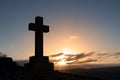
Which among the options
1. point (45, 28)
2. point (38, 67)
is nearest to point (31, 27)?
point (45, 28)

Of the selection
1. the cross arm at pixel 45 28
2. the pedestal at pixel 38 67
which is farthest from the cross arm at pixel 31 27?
the pedestal at pixel 38 67

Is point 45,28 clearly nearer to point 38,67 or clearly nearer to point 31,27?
point 31,27

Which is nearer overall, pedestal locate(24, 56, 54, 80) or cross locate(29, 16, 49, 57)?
pedestal locate(24, 56, 54, 80)

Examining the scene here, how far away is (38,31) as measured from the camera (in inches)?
483

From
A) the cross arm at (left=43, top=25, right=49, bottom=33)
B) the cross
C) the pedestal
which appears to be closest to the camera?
the pedestal

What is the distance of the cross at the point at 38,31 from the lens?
1195 cm

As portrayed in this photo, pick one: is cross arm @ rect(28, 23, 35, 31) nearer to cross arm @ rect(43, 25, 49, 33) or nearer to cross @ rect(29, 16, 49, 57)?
cross @ rect(29, 16, 49, 57)

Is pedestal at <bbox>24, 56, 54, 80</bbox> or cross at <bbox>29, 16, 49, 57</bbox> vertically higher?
cross at <bbox>29, 16, 49, 57</bbox>

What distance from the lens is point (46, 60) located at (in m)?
11.7

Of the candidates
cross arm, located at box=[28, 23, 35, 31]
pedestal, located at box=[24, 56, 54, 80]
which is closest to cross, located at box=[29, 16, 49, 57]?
cross arm, located at box=[28, 23, 35, 31]

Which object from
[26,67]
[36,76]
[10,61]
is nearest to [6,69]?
[10,61]

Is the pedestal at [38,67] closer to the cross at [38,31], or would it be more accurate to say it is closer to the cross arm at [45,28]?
the cross at [38,31]

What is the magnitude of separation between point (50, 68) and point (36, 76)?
1111 mm

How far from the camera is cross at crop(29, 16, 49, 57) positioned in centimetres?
1195
